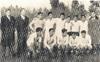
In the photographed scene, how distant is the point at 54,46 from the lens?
8.94ft

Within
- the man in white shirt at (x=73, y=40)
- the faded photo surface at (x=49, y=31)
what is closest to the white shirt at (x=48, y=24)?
the faded photo surface at (x=49, y=31)

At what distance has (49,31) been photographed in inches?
107

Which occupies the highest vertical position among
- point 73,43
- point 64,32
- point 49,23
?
point 49,23

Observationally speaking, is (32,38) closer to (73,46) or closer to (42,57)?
(42,57)

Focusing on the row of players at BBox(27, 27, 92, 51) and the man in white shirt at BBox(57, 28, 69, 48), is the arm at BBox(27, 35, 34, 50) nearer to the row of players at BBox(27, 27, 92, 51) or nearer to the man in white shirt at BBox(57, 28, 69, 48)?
the row of players at BBox(27, 27, 92, 51)

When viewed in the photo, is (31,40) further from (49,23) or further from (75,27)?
(75,27)

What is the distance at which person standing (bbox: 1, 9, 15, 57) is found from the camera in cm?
268

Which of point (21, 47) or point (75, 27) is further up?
point (75, 27)

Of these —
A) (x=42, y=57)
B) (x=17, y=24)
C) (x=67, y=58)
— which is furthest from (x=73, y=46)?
(x=17, y=24)

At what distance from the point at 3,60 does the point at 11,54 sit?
99 millimetres

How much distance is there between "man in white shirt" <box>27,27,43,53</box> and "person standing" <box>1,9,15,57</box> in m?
0.18

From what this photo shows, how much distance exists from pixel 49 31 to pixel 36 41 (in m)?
0.17

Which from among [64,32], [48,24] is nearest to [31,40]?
[48,24]

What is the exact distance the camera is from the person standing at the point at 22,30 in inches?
106
